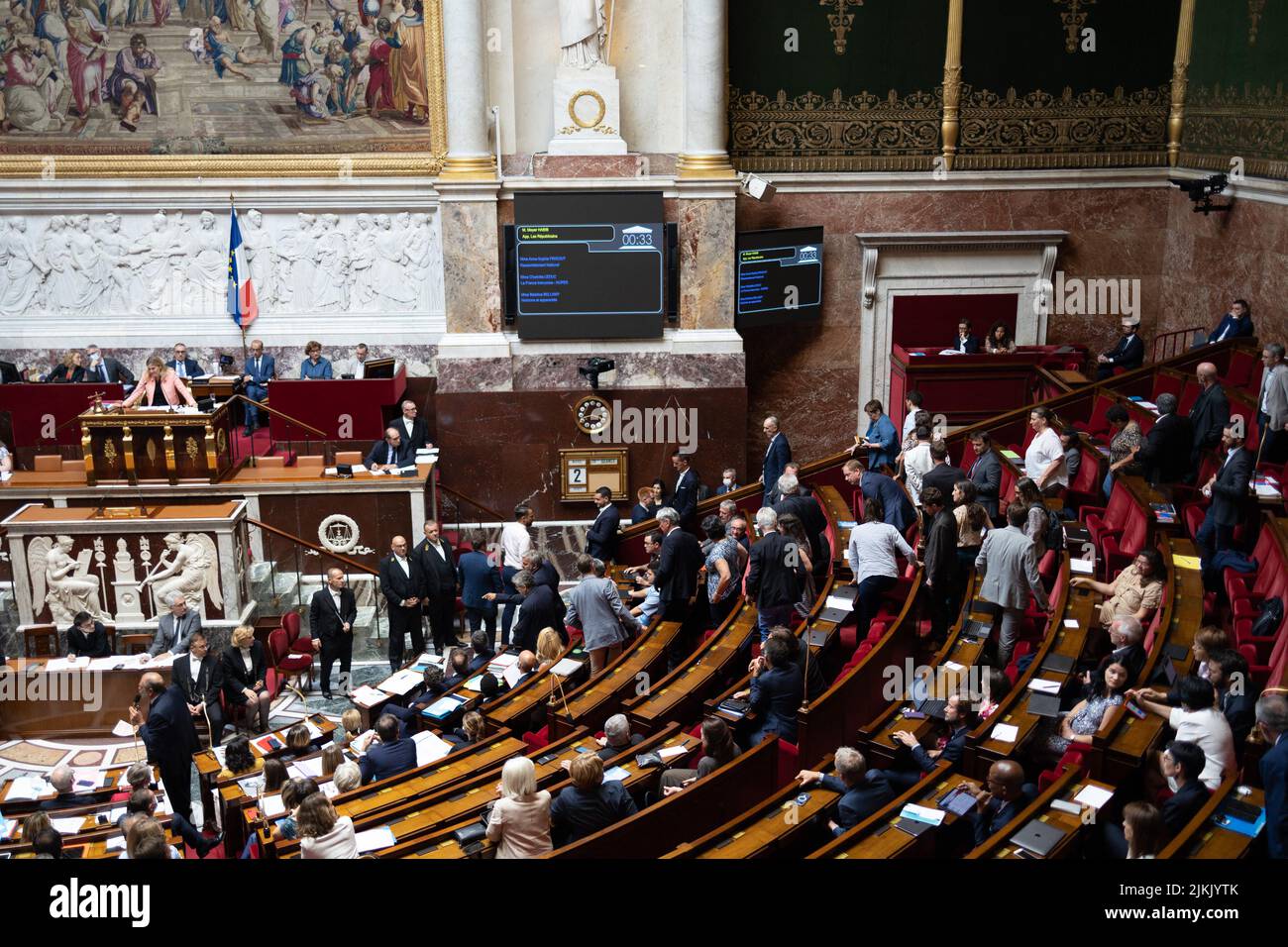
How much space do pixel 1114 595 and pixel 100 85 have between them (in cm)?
1327

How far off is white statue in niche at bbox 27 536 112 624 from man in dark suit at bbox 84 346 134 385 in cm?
372

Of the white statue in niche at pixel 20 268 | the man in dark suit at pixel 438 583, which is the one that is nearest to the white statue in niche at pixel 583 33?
the man in dark suit at pixel 438 583

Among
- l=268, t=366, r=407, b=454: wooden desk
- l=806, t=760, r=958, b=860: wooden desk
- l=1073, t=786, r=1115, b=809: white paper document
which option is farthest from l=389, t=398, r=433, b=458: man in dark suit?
l=1073, t=786, r=1115, b=809: white paper document

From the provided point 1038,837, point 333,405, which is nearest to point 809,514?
point 1038,837

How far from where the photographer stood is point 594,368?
14.9 m

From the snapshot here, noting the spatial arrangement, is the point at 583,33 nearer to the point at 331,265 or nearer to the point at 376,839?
the point at 331,265

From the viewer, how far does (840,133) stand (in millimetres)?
15781

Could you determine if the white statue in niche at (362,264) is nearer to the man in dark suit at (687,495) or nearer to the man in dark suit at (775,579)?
the man in dark suit at (687,495)

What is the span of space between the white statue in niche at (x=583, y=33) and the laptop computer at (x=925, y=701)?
9.41 m

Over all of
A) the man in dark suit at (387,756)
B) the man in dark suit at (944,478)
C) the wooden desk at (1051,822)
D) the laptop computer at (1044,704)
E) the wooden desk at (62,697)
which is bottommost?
the wooden desk at (62,697)

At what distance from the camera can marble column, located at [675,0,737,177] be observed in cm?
1470

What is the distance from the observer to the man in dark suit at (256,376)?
14711mm
